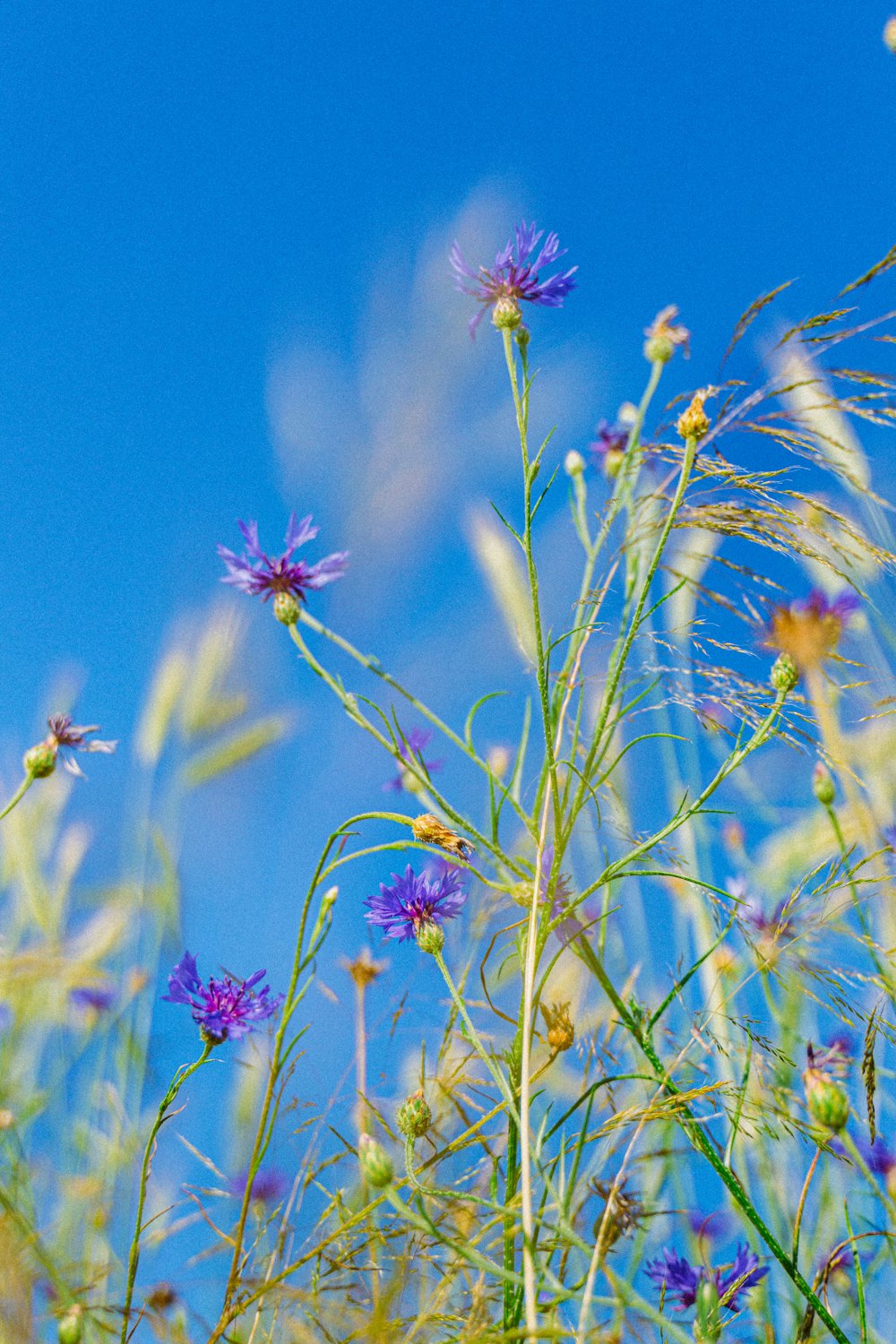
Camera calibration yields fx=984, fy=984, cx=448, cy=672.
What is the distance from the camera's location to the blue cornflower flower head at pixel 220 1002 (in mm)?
642

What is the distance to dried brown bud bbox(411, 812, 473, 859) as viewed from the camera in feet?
2.12

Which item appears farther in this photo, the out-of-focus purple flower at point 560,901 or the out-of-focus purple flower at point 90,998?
the out-of-focus purple flower at point 90,998

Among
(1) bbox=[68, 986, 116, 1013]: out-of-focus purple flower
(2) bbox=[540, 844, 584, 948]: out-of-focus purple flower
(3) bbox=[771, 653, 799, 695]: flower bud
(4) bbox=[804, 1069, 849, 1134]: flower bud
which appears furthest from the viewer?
(1) bbox=[68, 986, 116, 1013]: out-of-focus purple flower

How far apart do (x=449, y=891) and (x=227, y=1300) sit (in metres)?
0.28

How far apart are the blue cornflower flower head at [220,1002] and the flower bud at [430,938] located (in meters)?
0.10

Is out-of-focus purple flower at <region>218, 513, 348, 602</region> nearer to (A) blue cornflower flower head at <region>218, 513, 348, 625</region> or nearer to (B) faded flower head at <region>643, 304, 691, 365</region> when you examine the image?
(A) blue cornflower flower head at <region>218, 513, 348, 625</region>

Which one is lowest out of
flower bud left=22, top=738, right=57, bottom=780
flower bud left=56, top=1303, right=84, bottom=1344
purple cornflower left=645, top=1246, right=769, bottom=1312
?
flower bud left=56, top=1303, right=84, bottom=1344

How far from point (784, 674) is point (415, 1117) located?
0.40 metres

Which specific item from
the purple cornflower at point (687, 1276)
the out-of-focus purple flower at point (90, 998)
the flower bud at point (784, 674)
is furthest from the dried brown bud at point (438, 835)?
the out-of-focus purple flower at point (90, 998)

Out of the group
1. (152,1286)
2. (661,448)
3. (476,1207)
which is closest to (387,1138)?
(476,1207)

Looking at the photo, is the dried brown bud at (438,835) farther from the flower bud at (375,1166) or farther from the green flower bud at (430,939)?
the flower bud at (375,1166)

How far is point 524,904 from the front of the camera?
24.1 inches

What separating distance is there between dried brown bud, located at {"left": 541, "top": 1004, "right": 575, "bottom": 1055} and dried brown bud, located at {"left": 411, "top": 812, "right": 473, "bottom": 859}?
0.12 meters

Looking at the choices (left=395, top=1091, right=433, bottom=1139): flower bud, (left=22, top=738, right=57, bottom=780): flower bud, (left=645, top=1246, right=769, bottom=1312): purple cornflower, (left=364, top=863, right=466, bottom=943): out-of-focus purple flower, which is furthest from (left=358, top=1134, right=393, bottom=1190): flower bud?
(left=22, top=738, right=57, bottom=780): flower bud
